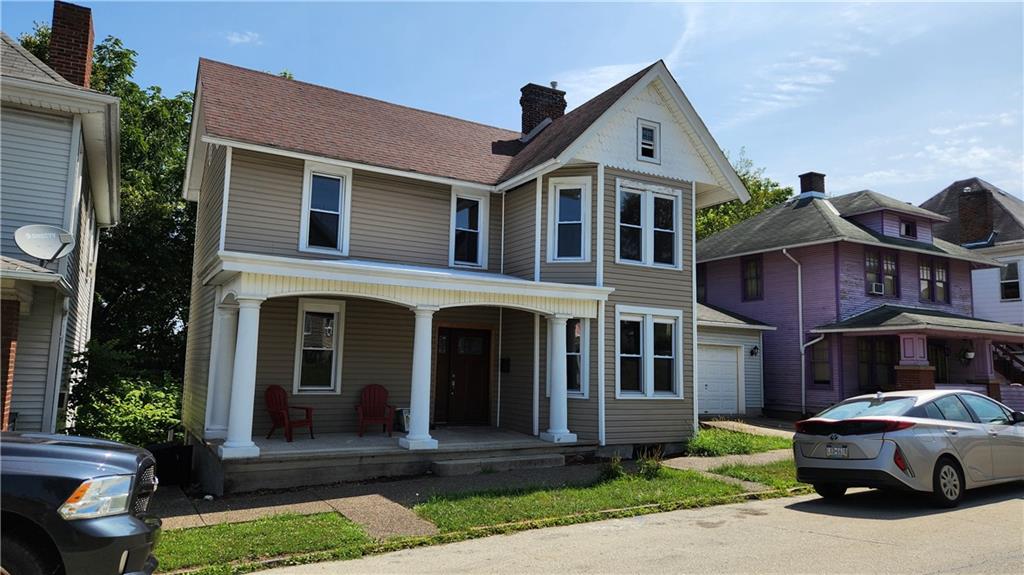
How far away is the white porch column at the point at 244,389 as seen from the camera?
9.95m

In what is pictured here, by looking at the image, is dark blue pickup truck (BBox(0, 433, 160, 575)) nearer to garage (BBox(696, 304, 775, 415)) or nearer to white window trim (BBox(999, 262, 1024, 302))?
garage (BBox(696, 304, 775, 415))

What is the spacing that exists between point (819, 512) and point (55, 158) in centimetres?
1237

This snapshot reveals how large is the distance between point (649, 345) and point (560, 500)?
230 inches

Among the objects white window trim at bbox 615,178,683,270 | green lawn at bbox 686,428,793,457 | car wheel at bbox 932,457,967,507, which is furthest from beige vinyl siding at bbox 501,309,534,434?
car wheel at bbox 932,457,967,507

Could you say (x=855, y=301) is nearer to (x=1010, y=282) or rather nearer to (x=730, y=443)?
(x=730, y=443)

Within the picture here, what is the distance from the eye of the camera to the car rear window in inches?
352

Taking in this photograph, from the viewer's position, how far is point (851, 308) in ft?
69.6

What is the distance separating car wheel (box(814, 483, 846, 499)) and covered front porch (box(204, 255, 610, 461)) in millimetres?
4634

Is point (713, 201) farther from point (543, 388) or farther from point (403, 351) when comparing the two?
point (403, 351)

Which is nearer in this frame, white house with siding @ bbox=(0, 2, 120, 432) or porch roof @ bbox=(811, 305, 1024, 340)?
white house with siding @ bbox=(0, 2, 120, 432)

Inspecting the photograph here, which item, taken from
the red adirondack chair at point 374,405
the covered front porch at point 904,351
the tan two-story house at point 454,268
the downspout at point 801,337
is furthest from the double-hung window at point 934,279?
the red adirondack chair at point 374,405

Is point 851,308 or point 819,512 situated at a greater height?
point 851,308

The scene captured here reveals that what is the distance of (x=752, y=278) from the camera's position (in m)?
24.1

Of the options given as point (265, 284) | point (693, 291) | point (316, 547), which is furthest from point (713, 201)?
point (316, 547)
